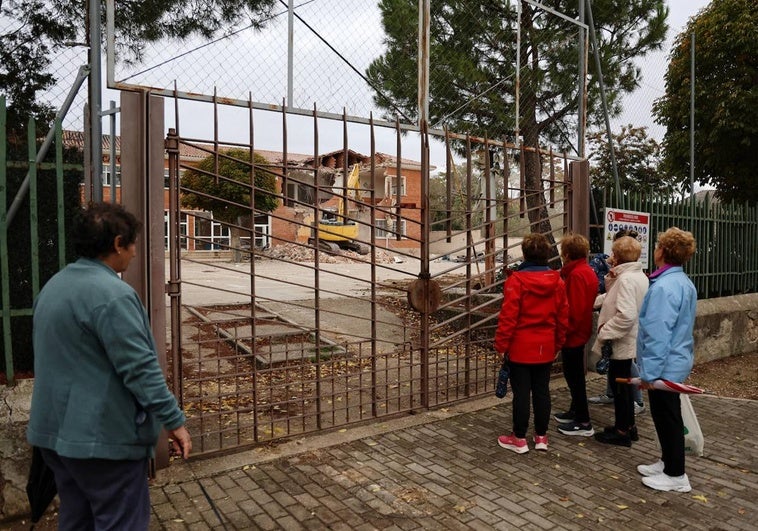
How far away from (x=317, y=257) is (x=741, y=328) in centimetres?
688

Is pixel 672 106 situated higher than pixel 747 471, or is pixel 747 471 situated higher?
pixel 672 106

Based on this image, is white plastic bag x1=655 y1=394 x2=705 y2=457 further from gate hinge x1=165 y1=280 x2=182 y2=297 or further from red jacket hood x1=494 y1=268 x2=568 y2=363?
gate hinge x1=165 y1=280 x2=182 y2=297

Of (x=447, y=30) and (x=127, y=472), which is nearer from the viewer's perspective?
(x=127, y=472)

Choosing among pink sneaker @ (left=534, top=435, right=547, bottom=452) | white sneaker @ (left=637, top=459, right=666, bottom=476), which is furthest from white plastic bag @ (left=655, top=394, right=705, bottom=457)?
pink sneaker @ (left=534, top=435, right=547, bottom=452)

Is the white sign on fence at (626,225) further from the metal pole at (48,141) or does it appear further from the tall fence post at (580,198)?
the metal pole at (48,141)

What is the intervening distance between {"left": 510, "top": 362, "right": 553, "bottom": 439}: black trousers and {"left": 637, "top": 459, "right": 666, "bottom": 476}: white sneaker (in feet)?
2.37

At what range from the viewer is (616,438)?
182 inches

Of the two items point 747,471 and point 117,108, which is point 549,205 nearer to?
point 747,471

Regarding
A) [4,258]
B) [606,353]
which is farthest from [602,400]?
[4,258]

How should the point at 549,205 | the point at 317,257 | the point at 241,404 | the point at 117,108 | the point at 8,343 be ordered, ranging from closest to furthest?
the point at 8,343 → the point at 117,108 → the point at 317,257 → the point at 241,404 → the point at 549,205

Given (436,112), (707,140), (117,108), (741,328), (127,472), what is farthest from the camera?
(707,140)

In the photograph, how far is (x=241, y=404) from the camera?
5.48 m

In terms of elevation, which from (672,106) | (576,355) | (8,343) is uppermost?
(672,106)

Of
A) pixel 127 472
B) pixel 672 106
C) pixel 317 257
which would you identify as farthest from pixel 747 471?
pixel 672 106
